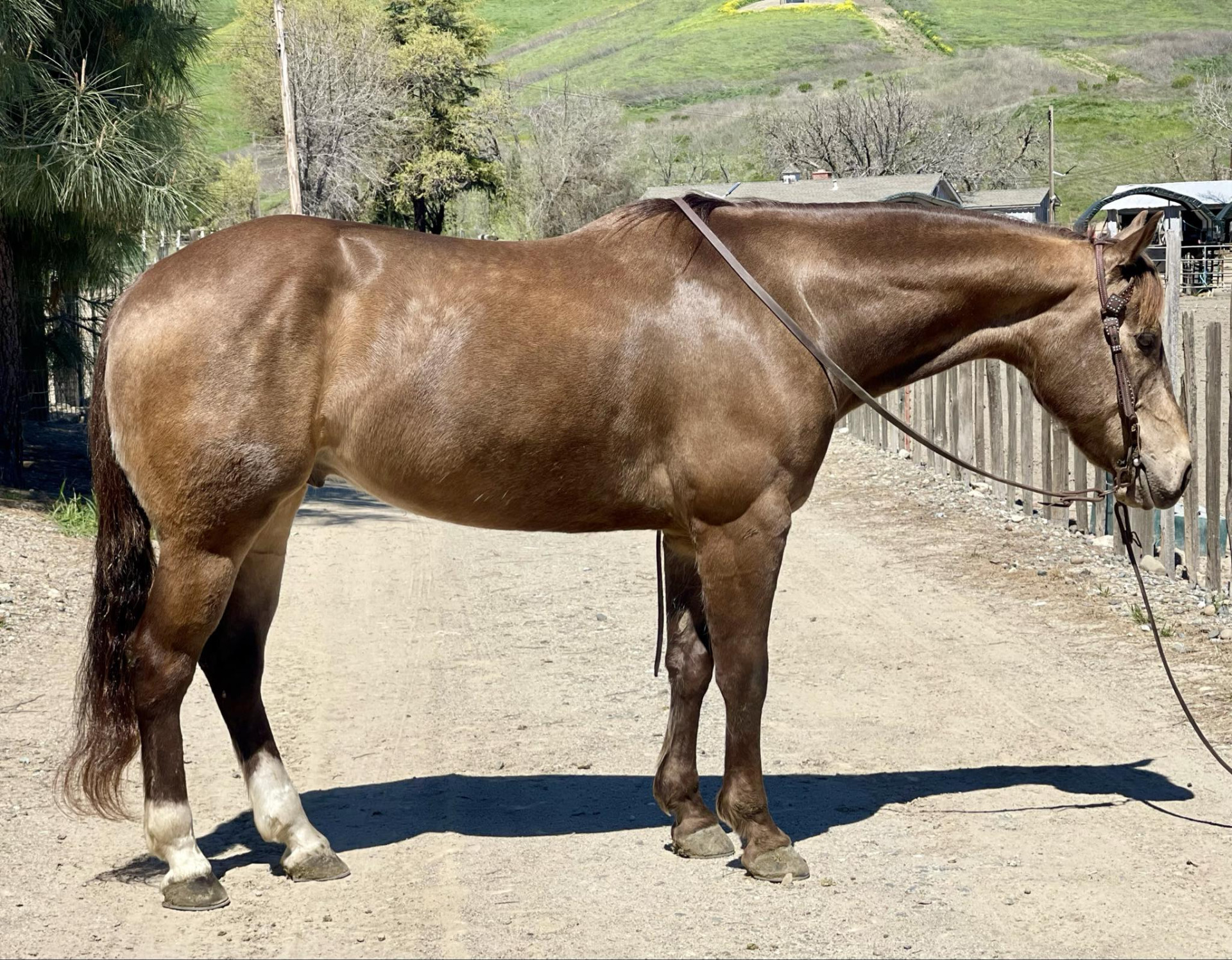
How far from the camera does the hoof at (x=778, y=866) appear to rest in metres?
4.09

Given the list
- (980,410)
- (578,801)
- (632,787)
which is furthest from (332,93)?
(578,801)

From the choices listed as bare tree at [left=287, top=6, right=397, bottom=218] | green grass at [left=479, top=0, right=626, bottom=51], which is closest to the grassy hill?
green grass at [left=479, top=0, right=626, bottom=51]

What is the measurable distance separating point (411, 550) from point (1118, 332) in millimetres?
6866

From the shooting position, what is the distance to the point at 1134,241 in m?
4.24

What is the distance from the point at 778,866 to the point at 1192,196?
2085 inches

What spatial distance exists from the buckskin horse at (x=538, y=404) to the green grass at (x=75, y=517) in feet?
19.8

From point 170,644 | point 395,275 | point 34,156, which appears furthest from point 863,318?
point 34,156

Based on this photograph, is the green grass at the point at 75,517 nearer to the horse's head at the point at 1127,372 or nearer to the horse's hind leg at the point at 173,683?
the horse's hind leg at the point at 173,683

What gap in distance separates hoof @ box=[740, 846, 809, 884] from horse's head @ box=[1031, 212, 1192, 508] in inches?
68.0

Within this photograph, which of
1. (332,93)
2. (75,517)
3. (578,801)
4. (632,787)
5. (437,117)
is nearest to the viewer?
(578,801)

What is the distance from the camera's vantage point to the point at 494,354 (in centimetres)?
399

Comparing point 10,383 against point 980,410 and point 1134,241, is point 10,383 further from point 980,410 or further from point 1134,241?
point 1134,241

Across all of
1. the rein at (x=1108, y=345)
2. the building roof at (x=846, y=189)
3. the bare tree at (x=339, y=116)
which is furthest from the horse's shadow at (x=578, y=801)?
the bare tree at (x=339, y=116)

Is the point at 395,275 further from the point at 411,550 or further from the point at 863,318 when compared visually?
Answer: the point at 411,550
